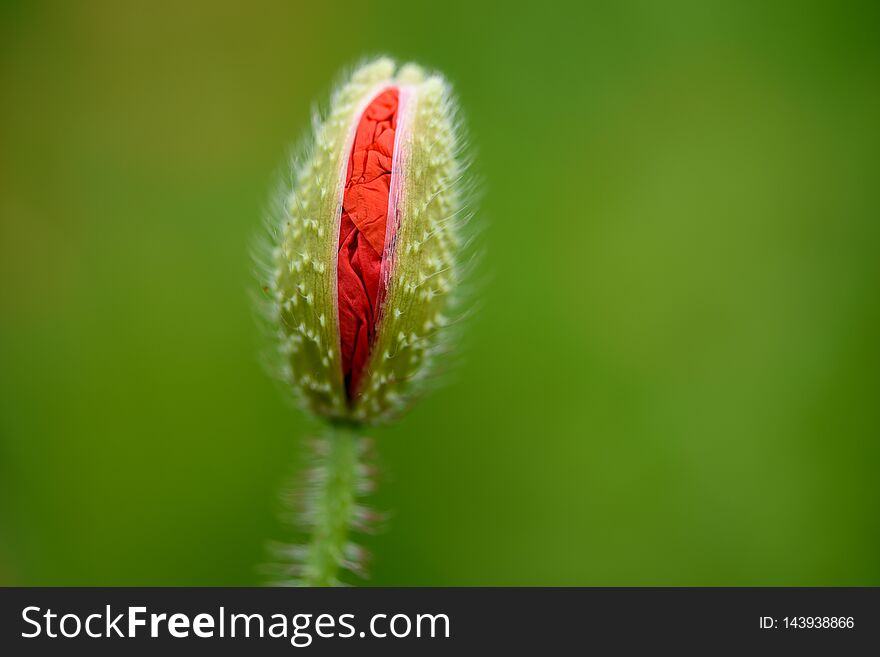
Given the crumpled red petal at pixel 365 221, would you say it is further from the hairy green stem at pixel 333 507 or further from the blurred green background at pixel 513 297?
the blurred green background at pixel 513 297

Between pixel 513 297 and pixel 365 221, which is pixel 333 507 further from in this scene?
pixel 513 297

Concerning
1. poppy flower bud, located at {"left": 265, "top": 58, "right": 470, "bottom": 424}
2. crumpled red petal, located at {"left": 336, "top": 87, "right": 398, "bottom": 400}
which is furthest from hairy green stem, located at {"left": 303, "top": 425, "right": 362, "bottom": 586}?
crumpled red petal, located at {"left": 336, "top": 87, "right": 398, "bottom": 400}

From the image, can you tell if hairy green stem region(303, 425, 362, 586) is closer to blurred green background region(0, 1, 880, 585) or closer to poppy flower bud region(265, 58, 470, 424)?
poppy flower bud region(265, 58, 470, 424)

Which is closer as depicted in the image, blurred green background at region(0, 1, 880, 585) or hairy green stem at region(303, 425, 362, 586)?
hairy green stem at region(303, 425, 362, 586)

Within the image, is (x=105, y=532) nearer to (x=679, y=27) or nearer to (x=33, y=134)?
(x=33, y=134)

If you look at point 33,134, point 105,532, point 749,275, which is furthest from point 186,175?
point 749,275

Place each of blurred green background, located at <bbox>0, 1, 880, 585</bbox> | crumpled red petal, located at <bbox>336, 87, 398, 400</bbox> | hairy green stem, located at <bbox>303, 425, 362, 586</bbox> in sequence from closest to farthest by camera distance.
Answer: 1. crumpled red petal, located at <bbox>336, 87, 398, 400</bbox>
2. hairy green stem, located at <bbox>303, 425, 362, 586</bbox>
3. blurred green background, located at <bbox>0, 1, 880, 585</bbox>

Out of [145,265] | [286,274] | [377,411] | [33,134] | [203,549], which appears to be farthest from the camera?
[33,134]
